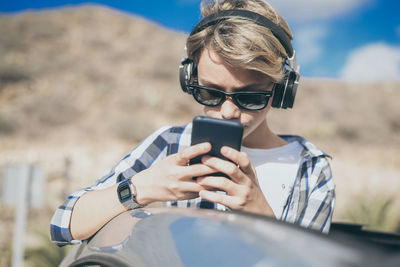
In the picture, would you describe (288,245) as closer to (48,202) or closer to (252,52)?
(252,52)

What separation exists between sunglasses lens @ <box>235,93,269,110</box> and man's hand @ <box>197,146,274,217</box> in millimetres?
438

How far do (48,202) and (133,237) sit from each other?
35.5 ft

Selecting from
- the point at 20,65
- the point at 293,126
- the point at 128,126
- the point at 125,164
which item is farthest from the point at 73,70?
the point at 125,164

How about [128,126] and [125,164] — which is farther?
[128,126]

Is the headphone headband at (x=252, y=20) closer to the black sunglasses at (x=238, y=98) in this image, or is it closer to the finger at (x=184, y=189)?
the black sunglasses at (x=238, y=98)

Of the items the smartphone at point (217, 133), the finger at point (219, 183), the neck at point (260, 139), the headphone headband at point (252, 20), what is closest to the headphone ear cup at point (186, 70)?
the headphone headband at point (252, 20)

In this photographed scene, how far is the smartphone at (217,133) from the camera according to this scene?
108 centimetres

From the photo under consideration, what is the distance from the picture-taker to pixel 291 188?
166 centimetres

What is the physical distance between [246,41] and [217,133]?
1.77 ft

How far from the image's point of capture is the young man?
42.5 inches

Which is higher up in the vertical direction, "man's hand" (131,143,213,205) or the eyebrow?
A: the eyebrow

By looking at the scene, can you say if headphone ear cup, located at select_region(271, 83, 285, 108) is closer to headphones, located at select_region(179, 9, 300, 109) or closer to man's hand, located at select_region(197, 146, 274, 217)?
headphones, located at select_region(179, 9, 300, 109)

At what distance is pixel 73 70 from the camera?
1081 inches

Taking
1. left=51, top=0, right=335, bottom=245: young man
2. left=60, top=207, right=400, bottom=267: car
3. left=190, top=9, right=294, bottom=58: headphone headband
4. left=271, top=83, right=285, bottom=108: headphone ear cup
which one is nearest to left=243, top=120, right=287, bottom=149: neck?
left=51, top=0, right=335, bottom=245: young man
